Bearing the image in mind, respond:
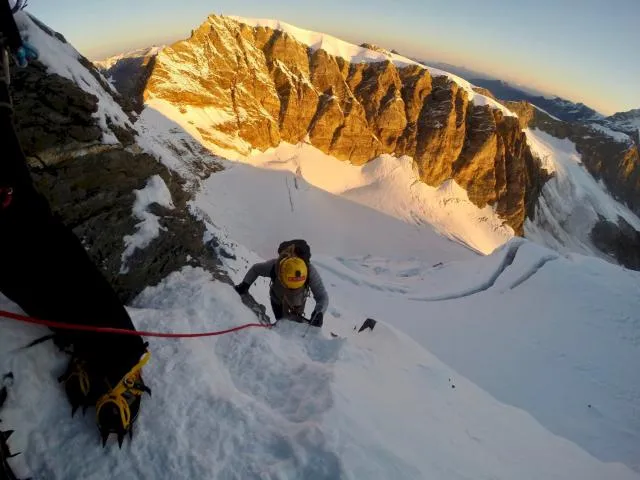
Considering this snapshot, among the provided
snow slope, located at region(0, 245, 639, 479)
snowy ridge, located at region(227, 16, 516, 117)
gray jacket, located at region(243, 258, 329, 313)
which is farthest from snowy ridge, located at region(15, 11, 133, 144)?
snowy ridge, located at region(227, 16, 516, 117)

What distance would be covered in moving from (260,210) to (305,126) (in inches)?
734

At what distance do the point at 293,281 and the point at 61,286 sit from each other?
141 inches

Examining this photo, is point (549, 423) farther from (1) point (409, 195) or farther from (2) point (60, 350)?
(1) point (409, 195)

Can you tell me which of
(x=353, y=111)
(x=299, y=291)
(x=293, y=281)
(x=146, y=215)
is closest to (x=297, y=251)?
(x=293, y=281)

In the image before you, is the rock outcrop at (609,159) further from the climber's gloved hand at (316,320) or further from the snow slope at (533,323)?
the climber's gloved hand at (316,320)

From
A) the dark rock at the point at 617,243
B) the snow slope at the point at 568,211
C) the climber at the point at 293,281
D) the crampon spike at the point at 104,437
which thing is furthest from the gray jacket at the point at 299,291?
the dark rock at the point at 617,243

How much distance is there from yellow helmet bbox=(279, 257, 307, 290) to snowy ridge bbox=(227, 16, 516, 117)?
186ft

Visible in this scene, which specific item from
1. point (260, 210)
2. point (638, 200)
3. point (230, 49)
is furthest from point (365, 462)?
point (638, 200)

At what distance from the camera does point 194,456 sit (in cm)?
334

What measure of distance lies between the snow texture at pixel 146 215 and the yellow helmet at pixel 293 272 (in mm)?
2559

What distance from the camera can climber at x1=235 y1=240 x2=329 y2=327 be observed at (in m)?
6.21

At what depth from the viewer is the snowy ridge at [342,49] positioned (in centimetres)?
5503

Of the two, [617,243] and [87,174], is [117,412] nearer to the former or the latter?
[87,174]

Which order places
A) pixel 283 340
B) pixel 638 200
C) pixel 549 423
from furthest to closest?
pixel 638 200
pixel 549 423
pixel 283 340
